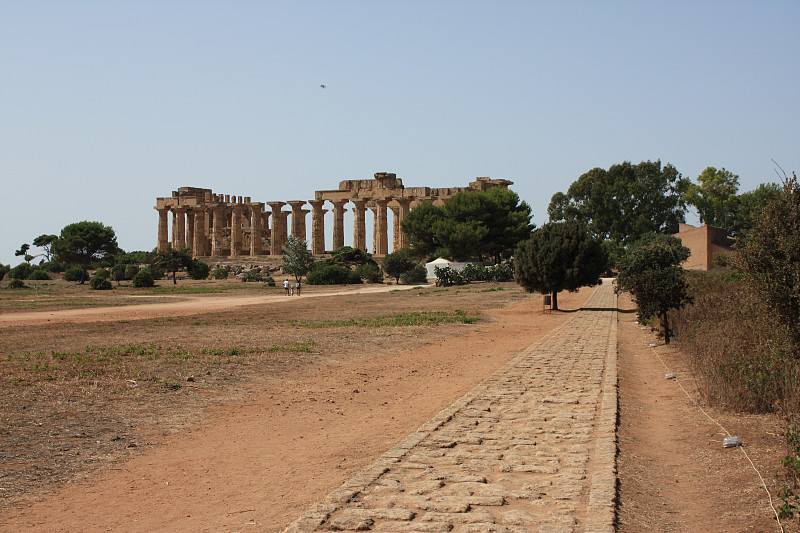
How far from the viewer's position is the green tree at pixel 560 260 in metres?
28.0

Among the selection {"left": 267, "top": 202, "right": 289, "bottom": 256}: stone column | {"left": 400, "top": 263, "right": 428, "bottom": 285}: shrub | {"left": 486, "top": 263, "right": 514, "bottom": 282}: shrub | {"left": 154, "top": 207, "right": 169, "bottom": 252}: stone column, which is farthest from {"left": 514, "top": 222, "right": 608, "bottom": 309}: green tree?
{"left": 154, "top": 207, "right": 169, "bottom": 252}: stone column

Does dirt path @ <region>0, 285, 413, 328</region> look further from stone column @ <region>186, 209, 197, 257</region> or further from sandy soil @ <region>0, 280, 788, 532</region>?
stone column @ <region>186, 209, 197, 257</region>

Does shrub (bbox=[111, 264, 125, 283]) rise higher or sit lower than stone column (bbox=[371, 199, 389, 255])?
lower

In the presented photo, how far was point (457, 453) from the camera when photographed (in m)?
6.99

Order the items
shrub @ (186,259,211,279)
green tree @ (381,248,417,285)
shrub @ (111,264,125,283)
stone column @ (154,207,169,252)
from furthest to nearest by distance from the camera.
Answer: stone column @ (154,207,169,252), shrub @ (111,264,125,283), shrub @ (186,259,211,279), green tree @ (381,248,417,285)

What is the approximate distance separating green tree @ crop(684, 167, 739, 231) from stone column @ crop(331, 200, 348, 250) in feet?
119

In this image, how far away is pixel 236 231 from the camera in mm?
75812

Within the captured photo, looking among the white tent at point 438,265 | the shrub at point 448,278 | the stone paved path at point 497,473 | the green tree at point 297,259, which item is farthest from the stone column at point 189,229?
the stone paved path at point 497,473

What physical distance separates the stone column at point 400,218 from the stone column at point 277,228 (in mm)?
11617

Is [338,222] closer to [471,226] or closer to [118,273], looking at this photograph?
[471,226]

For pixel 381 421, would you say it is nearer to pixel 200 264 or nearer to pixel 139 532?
pixel 139 532

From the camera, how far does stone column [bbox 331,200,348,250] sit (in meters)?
71.1

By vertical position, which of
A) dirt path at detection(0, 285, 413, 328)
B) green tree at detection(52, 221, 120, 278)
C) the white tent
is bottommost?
dirt path at detection(0, 285, 413, 328)

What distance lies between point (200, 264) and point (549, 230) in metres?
43.0
